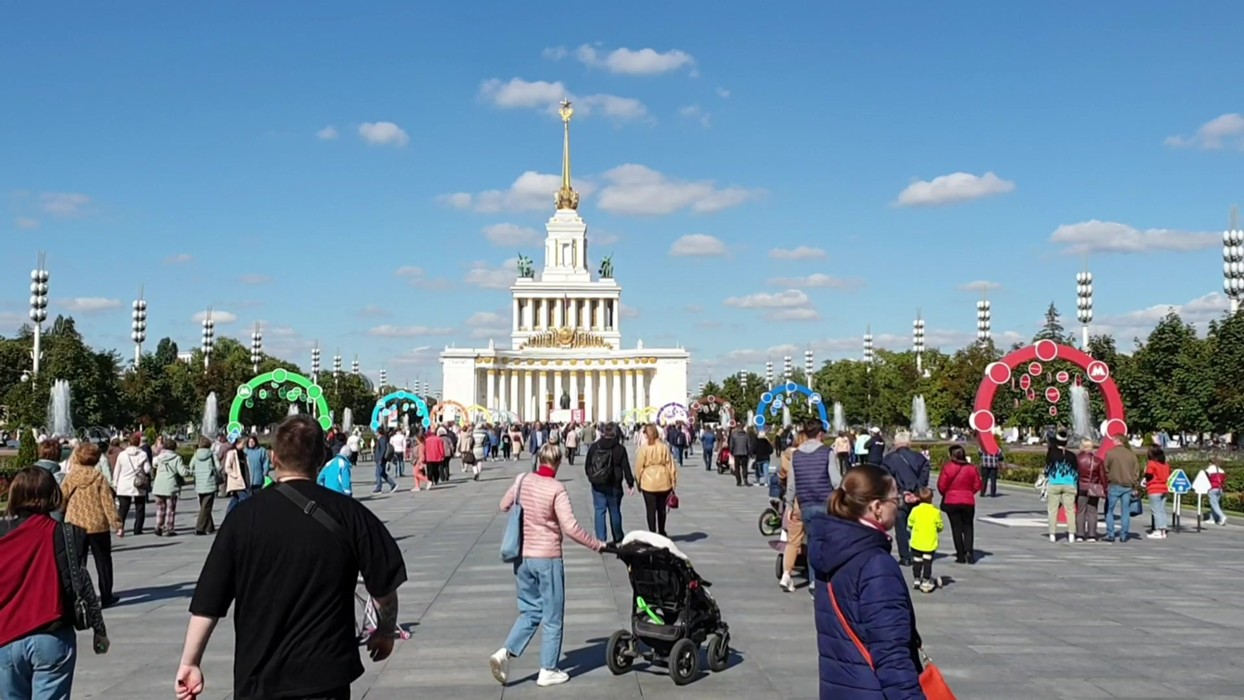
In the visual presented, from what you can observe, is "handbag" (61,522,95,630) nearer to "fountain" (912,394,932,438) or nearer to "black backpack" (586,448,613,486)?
"black backpack" (586,448,613,486)

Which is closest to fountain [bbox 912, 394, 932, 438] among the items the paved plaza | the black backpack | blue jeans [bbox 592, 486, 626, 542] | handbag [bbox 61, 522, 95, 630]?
the paved plaza

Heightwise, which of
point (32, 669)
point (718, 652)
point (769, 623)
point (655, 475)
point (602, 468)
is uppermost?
point (602, 468)

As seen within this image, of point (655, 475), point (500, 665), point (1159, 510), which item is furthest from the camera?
point (1159, 510)

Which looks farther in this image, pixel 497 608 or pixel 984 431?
pixel 984 431

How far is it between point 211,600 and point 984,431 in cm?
2632

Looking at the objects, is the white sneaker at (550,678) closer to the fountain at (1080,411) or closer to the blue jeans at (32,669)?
the blue jeans at (32,669)

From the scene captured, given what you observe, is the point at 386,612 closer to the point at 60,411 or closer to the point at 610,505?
the point at 610,505

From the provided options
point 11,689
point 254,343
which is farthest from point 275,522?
point 254,343

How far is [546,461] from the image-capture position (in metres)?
8.82

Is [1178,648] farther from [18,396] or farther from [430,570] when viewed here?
[18,396]

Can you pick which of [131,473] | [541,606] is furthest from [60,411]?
[541,606]

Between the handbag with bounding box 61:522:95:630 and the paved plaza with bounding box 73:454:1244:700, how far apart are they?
2154mm

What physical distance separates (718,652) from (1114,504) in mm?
11851

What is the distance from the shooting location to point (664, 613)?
855 cm
